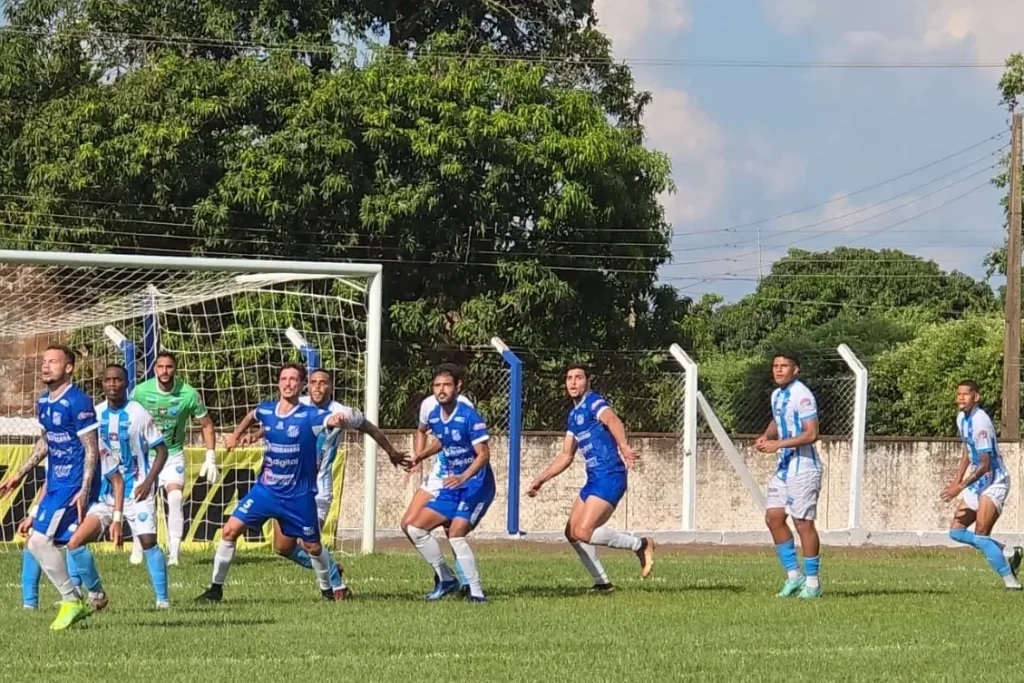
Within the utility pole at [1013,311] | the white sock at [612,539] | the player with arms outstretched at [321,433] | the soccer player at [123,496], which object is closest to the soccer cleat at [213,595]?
the soccer player at [123,496]

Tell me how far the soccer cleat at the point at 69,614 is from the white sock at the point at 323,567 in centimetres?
244

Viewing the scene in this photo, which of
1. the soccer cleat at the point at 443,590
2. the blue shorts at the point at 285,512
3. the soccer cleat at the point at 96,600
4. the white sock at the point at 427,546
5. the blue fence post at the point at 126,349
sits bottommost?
the soccer cleat at the point at 443,590

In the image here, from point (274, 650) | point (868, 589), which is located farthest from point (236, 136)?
point (274, 650)

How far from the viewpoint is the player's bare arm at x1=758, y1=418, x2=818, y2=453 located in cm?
1306

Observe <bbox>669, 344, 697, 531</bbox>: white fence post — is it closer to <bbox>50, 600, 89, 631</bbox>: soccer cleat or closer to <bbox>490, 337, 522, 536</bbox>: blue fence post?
<bbox>490, 337, 522, 536</bbox>: blue fence post

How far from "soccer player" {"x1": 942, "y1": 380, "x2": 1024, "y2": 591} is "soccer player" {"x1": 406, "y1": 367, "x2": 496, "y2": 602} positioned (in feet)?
14.8

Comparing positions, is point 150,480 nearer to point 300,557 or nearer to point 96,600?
point 96,600

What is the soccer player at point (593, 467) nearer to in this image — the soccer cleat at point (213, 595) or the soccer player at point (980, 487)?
the soccer cleat at point (213, 595)

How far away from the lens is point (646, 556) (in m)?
14.2

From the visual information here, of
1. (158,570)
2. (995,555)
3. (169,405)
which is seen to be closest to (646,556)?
(995,555)

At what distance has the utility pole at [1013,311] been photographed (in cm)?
3056

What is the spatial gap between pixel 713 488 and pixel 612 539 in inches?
389

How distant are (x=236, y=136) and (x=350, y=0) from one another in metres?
6.83

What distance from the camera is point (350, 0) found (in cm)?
3400
